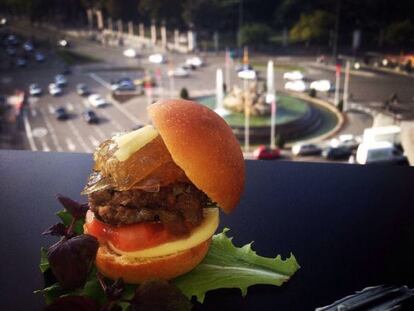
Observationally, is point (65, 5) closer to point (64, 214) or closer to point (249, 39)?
point (249, 39)

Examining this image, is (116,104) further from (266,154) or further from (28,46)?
(28,46)

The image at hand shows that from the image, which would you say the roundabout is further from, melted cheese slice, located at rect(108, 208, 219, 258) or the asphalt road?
melted cheese slice, located at rect(108, 208, 219, 258)

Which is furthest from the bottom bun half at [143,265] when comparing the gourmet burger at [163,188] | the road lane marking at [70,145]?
the road lane marking at [70,145]

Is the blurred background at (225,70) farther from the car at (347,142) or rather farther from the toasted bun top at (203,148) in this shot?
the toasted bun top at (203,148)

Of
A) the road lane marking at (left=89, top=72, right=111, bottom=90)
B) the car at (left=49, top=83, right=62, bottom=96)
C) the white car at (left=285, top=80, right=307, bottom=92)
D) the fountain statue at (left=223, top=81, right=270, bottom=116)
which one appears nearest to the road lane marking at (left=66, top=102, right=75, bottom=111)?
the car at (left=49, top=83, right=62, bottom=96)

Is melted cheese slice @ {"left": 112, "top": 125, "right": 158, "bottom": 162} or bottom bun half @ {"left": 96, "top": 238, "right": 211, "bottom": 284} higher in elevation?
melted cheese slice @ {"left": 112, "top": 125, "right": 158, "bottom": 162}

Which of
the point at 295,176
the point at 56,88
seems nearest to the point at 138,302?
the point at 295,176

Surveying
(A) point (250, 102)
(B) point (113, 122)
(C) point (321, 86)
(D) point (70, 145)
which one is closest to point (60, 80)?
(B) point (113, 122)
